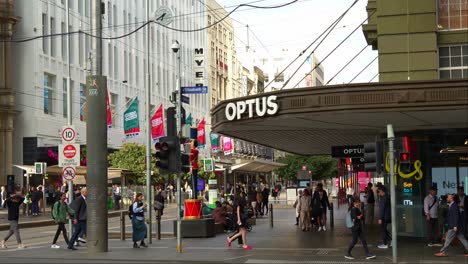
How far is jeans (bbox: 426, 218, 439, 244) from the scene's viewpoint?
19.5 m

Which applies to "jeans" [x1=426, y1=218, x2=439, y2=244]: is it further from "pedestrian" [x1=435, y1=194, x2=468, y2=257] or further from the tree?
the tree

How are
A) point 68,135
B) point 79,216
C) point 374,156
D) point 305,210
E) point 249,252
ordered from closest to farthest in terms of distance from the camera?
point 374,156
point 249,252
point 79,216
point 68,135
point 305,210

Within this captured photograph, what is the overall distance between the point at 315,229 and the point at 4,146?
28742 mm

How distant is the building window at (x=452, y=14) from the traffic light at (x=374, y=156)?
6.07 metres

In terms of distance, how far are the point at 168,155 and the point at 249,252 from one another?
354cm

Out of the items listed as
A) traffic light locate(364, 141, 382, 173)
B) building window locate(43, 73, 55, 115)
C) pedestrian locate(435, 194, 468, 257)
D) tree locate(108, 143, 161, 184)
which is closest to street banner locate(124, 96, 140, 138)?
building window locate(43, 73, 55, 115)

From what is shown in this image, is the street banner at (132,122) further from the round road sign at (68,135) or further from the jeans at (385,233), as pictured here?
the jeans at (385,233)

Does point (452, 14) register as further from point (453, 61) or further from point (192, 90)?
point (192, 90)

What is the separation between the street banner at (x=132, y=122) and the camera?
4119 cm

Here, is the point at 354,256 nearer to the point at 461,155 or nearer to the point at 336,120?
the point at 336,120

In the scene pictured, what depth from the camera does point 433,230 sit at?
19.7m

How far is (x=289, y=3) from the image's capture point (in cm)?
2205

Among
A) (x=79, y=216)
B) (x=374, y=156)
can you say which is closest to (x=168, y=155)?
(x=79, y=216)

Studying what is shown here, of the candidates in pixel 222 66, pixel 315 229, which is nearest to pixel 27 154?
pixel 315 229
